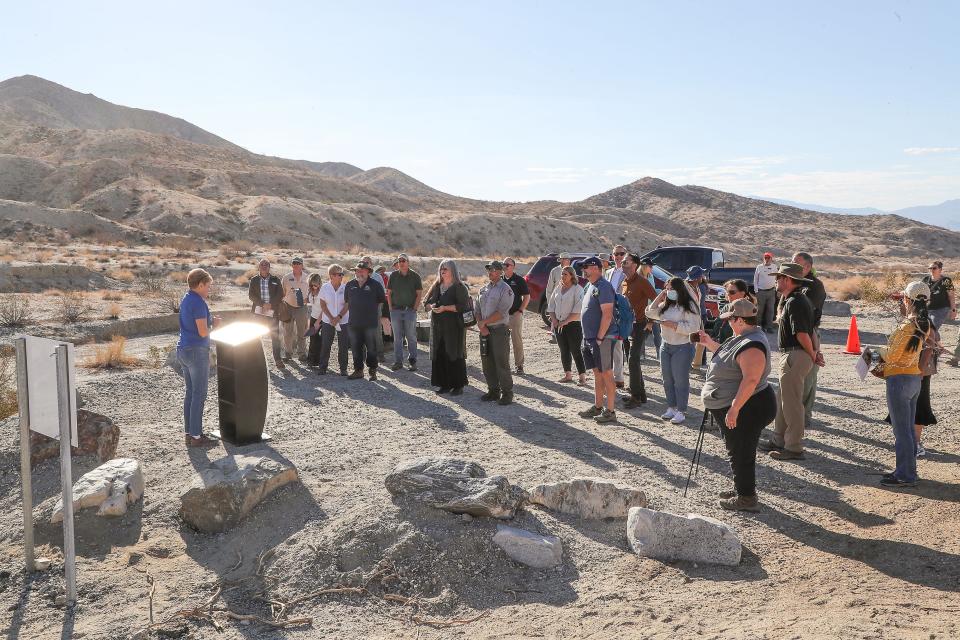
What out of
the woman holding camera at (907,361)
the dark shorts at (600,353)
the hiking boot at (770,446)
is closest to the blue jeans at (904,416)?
the woman holding camera at (907,361)

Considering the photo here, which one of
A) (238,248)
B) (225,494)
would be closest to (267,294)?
(225,494)

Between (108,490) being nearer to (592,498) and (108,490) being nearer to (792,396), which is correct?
(592,498)

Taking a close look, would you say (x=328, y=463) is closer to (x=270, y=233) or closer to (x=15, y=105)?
(x=270, y=233)

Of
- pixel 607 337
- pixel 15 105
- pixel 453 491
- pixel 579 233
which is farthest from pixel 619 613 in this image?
pixel 15 105

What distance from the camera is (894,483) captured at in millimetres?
6352

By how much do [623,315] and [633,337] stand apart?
2.00 ft

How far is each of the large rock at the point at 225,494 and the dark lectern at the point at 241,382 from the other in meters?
1.45

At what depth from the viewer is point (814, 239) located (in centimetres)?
8519

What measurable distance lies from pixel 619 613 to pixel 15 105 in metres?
133

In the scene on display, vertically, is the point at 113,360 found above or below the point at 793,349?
below

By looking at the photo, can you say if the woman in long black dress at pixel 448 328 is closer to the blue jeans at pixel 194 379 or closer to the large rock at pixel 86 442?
the blue jeans at pixel 194 379

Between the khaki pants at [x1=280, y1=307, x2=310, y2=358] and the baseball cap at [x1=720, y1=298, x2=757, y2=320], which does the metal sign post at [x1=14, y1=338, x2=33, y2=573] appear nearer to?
the baseball cap at [x1=720, y1=298, x2=757, y2=320]

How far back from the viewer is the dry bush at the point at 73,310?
52.6 feet

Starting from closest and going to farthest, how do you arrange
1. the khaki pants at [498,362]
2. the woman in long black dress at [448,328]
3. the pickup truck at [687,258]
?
the khaki pants at [498,362] < the woman in long black dress at [448,328] < the pickup truck at [687,258]
